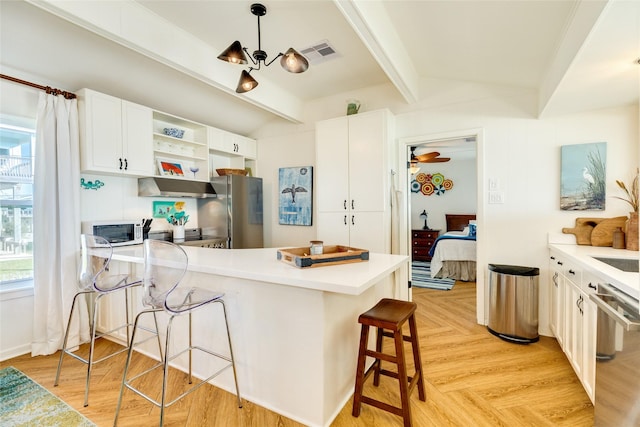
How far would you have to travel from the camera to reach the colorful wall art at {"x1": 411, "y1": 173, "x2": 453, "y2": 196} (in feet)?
24.3

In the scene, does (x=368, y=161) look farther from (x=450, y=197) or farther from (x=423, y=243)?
(x=450, y=197)

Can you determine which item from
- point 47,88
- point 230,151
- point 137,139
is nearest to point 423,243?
point 230,151

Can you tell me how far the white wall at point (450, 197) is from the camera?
7.14 metres

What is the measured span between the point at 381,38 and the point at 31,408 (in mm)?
3401

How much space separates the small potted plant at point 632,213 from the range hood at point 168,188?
414 centimetres

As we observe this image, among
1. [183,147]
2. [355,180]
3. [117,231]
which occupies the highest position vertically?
[183,147]

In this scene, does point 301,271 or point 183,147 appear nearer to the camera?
point 301,271

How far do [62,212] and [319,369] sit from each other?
265 cm

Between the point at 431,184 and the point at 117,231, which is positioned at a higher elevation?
the point at 431,184

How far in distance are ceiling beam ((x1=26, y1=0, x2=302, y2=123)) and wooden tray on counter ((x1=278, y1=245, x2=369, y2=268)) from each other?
193 centimetres

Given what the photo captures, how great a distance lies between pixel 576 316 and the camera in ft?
6.50

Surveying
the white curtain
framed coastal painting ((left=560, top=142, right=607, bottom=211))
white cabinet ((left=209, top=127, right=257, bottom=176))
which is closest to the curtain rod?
the white curtain

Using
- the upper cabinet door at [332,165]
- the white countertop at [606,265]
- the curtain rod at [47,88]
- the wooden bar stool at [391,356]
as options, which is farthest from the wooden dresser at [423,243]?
the curtain rod at [47,88]

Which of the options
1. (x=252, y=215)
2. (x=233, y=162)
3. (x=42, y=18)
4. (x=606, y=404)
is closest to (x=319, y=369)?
(x=606, y=404)
